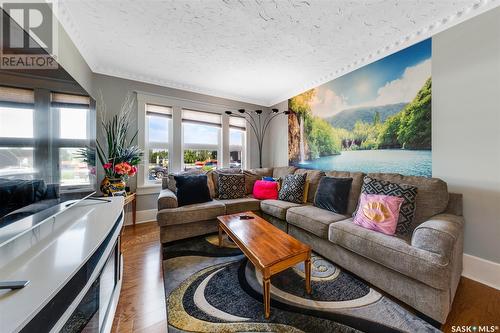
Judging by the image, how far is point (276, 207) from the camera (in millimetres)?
2566

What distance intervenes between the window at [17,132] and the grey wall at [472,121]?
3.20m

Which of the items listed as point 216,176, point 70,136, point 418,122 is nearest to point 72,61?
point 70,136

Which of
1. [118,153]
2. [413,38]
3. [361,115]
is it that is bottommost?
[118,153]

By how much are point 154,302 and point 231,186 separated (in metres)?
1.80

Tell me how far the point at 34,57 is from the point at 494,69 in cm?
330

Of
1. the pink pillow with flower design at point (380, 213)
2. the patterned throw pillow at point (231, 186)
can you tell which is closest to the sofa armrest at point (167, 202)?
the patterned throw pillow at point (231, 186)

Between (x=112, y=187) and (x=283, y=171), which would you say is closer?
(x=112, y=187)

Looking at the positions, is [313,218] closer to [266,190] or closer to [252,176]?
[266,190]

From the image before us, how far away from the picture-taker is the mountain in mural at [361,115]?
2303 millimetres

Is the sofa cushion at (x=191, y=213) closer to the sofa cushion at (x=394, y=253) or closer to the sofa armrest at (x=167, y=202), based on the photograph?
the sofa armrest at (x=167, y=202)

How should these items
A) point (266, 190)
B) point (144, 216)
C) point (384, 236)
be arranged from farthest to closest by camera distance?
point (144, 216), point (266, 190), point (384, 236)

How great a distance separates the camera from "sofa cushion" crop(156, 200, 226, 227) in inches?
89.9

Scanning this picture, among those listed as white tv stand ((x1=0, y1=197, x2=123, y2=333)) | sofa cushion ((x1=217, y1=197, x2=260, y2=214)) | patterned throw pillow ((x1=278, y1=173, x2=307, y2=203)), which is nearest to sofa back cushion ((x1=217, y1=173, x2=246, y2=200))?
sofa cushion ((x1=217, y1=197, x2=260, y2=214))

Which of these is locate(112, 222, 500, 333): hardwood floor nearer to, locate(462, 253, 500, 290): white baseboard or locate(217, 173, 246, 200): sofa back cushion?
locate(462, 253, 500, 290): white baseboard
